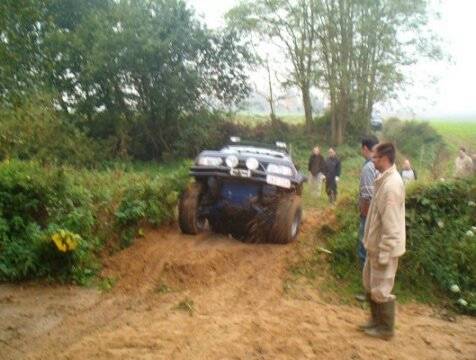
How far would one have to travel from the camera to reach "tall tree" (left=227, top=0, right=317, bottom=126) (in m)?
23.9

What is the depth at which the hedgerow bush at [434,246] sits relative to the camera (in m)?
6.85

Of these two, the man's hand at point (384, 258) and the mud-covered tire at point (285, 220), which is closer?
the man's hand at point (384, 258)

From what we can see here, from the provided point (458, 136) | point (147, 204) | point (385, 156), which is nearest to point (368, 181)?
point (385, 156)

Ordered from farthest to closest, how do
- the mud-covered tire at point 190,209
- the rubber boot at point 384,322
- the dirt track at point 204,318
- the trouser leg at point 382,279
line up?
the mud-covered tire at point 190,209 < the rubber boot at point 384,322 < the trouser leg at point 382,279 < the dirt track at point 204,318

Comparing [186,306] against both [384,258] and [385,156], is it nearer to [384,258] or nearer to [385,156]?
[384,258]

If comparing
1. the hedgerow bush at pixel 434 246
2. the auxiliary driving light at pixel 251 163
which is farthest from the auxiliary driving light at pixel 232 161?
the hedgerow bush at pixel 434 246

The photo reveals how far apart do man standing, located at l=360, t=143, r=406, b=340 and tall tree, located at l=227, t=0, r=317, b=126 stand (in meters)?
19.4

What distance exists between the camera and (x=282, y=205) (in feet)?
26.1

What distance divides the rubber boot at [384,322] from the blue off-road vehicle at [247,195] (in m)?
2.91

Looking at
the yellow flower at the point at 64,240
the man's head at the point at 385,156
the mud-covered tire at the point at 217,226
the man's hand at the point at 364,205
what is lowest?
the mud-covered tire at the point at 217,226

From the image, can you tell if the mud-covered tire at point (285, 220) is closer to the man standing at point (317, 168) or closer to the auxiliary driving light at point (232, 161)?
the auxiliary driving light at point (232, 161)

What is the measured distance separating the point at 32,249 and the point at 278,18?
2001 centimetres

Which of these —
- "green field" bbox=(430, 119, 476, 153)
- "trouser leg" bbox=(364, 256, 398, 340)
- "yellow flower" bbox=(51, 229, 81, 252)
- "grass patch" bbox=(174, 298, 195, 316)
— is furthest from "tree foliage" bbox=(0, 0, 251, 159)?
"trouser leg" bbox=(364, 256, 398, 340)

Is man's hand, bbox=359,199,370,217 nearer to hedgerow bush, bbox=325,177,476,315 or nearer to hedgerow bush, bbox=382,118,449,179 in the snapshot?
hedgerow bush, bbox=325,177,476,315
